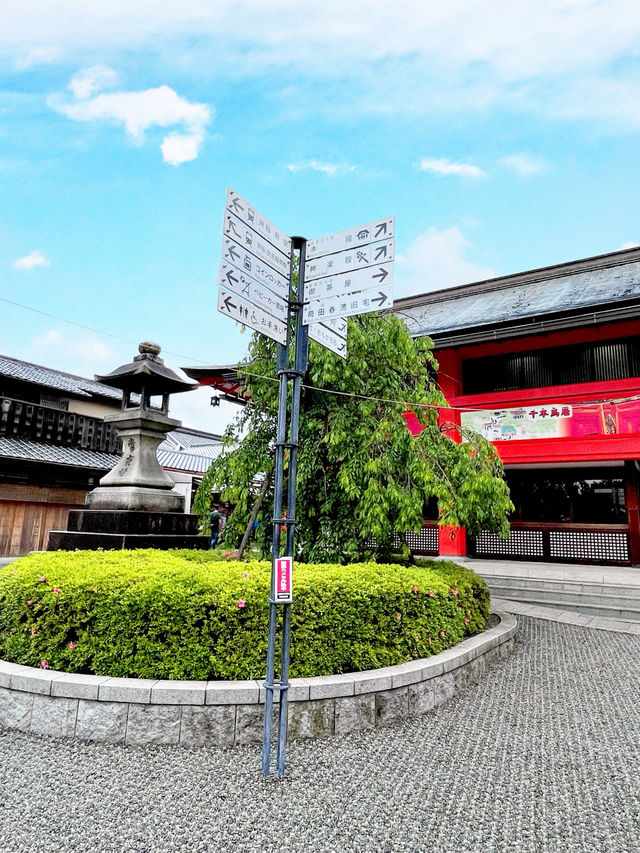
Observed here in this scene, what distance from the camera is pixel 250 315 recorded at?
3.28 meters

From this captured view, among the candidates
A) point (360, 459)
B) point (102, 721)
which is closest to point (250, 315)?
point (102, 721)

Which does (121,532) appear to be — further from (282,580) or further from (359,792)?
(359,792)

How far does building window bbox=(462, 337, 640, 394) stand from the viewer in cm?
1298

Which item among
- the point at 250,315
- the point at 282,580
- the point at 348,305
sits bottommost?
the point at 282,580

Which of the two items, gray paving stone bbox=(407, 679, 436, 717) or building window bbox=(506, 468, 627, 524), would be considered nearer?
gray paving stone bbox=(407, 679, 436, 717)

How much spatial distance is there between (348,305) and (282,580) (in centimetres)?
187

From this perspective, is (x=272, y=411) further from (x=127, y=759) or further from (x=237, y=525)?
(x=127, y=759)

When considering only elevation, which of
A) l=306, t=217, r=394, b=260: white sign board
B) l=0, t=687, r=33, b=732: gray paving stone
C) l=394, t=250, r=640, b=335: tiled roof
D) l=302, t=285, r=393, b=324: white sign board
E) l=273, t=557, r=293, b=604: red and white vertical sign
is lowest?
l=0, t=687, r=33, b=732: gray paving stone

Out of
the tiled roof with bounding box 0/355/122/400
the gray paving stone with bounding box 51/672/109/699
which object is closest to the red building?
the gray paving stone with bounding box 51/672/109/699

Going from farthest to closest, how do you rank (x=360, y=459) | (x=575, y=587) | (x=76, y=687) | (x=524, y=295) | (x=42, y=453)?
(x=42, y=453) < (x=524, y=295) < (x=575, y=587) < (x=360, y=459) < (x=76, y=687)

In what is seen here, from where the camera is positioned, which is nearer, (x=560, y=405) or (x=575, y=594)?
(x=575, y=594)

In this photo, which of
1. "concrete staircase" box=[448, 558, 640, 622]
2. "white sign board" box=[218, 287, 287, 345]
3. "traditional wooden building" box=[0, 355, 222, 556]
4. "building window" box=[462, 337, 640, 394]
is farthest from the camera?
"traditional wooden building" box=[0, 355, 222, 556]

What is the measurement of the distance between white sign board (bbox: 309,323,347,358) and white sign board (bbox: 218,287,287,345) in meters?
0.23

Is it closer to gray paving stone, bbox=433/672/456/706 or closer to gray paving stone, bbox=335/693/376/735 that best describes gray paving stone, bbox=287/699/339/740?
gray paving stone, bbox=335/693/376/735
